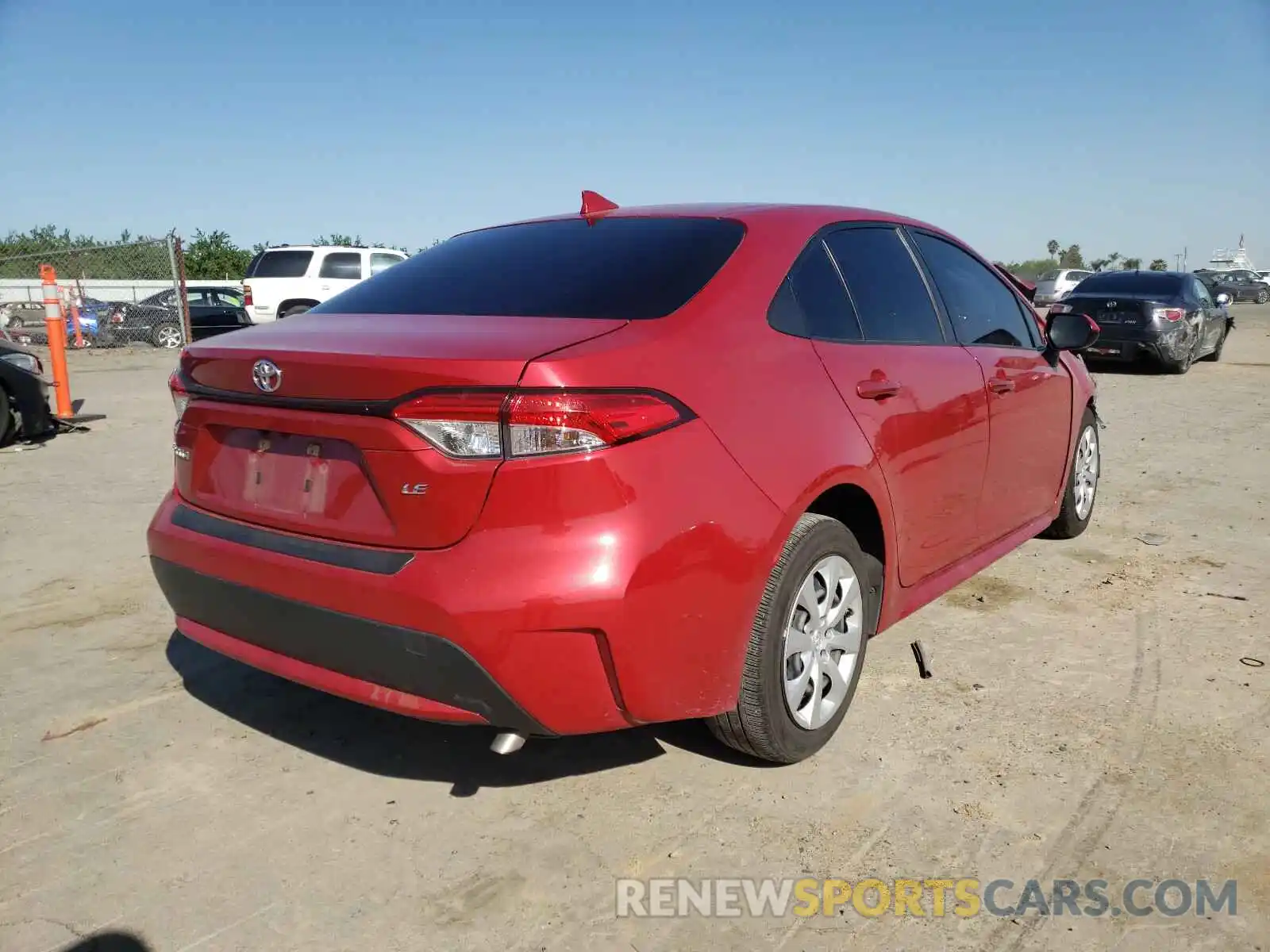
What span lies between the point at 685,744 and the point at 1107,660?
5.73 feet

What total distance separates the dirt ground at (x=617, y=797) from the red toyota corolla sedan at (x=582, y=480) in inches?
13.5

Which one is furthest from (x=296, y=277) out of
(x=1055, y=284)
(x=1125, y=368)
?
(x=1055, y=284)

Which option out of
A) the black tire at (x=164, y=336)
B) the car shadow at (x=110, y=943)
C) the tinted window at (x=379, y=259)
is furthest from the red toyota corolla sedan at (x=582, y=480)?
the black tire at (x=164, y=336)

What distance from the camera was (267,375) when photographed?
2.55 metres

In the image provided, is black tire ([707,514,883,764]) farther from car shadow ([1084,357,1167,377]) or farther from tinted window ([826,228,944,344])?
car shadow ([1084,357,1167,377])

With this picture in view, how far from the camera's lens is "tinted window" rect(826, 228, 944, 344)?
3305mm

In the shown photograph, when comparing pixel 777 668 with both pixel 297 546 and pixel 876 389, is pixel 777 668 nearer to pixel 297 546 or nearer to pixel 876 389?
pixel 876 389

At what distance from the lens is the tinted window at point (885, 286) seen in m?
3.30

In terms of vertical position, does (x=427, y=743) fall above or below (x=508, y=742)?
below

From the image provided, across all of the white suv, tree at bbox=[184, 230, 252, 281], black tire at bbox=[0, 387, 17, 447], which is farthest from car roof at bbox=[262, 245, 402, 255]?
tree at bbox=[184, 230, 252, 281]

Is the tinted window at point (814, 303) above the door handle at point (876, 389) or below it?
above

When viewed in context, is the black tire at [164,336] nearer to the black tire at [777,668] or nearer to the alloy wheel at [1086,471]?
the alloy wheel at [1086,471]

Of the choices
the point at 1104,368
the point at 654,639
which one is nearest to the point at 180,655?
the point at 654,639

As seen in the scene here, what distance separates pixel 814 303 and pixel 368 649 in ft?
5.53
